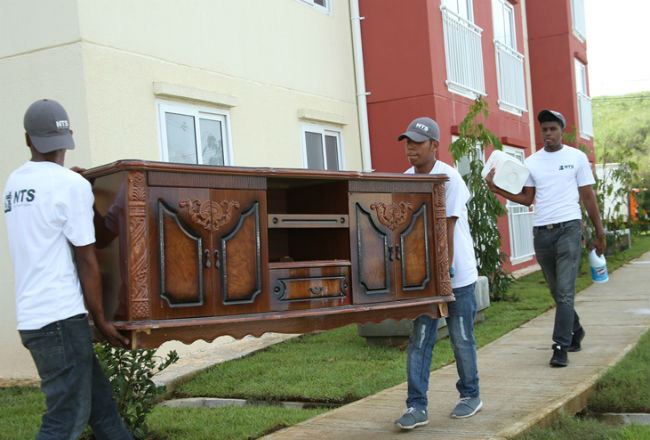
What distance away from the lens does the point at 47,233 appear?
3.21 metres

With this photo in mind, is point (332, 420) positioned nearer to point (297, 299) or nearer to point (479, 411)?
point (479, 411)

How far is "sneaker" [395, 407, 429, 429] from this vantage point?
4555mm

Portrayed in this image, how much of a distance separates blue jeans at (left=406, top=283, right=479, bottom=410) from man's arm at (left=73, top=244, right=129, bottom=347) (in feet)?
6.50

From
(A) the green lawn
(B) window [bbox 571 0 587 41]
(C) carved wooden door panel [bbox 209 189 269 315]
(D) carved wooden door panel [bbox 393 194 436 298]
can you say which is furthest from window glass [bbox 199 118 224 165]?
(B) window [bbox 571 0 587 41]

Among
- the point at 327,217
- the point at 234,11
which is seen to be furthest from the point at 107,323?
the point at 234,11

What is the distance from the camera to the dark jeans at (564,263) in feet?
20.2

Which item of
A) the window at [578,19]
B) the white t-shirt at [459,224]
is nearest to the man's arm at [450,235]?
the white t-shirt at [459,224]

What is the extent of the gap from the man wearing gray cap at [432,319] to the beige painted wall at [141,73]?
10.9 feet

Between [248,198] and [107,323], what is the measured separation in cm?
86

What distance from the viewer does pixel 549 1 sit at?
1833 centimetres

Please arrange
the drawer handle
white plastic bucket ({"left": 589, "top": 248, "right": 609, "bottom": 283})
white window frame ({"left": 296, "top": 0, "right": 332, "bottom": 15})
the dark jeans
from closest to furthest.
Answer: the drawer handle → the dark jeans → white plastic bucket ({"left": 589, "top": 248, "right": 609, "bottom": 283}) → white window frame ({"left": 296, "top": 0, "right": 332, "bottom": 15})

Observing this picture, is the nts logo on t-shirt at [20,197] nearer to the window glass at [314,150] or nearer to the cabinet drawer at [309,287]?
the cabinet drawer at [309,287]

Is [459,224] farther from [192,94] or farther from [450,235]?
[192,94]

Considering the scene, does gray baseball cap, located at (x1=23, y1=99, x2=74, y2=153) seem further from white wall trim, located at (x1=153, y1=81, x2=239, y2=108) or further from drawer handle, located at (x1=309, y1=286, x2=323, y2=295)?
white wall trim, located at (x1=153, y1=81, x2=239, y2=108)
